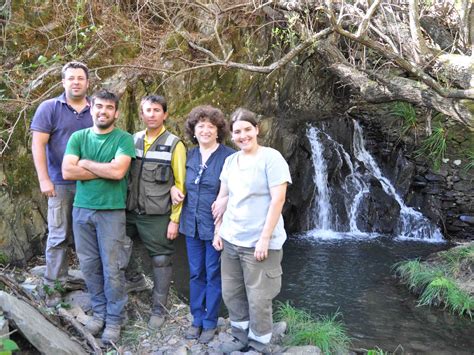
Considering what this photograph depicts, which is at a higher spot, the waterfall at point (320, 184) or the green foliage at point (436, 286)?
the waterfall at point (320, 184)

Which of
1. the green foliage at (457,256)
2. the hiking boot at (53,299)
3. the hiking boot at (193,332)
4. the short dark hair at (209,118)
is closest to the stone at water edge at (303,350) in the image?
the hiking boot at (193,332)

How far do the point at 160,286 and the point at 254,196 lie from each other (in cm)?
125

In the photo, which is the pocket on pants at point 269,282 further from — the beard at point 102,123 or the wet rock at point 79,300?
the wet rock at point 79,300

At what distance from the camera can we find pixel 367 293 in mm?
6672

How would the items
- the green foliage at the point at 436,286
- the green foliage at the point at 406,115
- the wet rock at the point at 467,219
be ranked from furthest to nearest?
1. the green foliage at the point at 406,115
2. the wet rock at the point at 467,219
3. the green foliage at the point at 436,286

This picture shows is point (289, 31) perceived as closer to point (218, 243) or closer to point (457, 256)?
point (218, 243)

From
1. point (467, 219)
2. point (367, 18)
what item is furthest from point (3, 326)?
point (467, 219)

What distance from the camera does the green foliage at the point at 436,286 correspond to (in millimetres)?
6219

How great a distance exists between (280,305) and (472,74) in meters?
4.05

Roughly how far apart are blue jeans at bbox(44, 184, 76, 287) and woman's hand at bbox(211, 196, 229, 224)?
1205 mm

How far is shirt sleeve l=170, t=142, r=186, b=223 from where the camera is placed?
3.58 metres

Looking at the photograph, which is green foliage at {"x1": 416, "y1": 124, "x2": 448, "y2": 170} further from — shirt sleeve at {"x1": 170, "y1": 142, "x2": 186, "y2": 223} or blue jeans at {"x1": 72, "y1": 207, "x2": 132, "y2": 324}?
blue jeans at {"x1": 72, "y1": 207, "x2": 132, "y2": 324}

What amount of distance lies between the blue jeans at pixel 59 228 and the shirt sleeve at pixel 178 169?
0.86 metres

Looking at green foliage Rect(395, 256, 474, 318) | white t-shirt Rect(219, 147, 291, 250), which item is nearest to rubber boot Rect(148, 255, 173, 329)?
white t-shirt Rect(219, 147, 291, 250)
